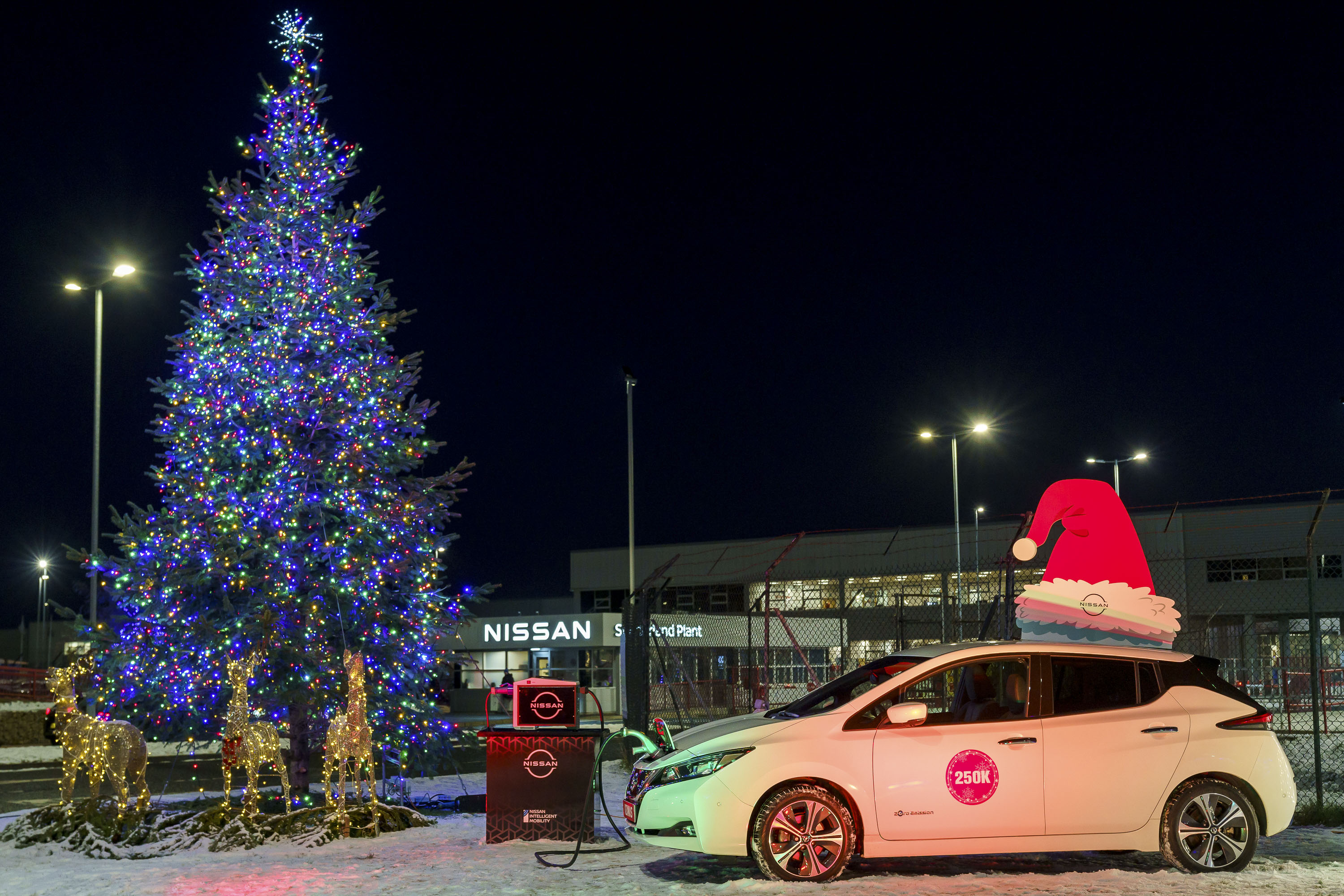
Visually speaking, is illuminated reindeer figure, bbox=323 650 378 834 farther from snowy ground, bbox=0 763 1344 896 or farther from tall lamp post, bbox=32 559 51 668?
tall lamp post, bbox=32 559 51 668

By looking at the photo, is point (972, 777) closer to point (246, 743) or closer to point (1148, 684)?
point (1148, 684)

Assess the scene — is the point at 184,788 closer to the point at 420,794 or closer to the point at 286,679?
the point at 420,794

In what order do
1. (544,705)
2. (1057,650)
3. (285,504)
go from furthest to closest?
(285,504) < (544,705) < (1057,650)

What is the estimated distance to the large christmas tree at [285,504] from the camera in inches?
495

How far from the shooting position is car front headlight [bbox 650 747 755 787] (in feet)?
28.3

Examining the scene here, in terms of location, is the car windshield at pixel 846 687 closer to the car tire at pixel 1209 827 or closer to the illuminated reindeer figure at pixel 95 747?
the car tire at pixel 1209 827

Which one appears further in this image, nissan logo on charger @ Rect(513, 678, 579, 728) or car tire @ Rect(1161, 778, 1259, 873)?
nissan logo on charger @ Rect(513, 678, 579, 728)

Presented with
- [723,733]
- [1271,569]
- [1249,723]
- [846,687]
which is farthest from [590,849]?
[1271,569]

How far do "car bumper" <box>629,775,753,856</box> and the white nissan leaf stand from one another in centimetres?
1

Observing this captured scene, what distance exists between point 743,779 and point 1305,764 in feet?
41.8

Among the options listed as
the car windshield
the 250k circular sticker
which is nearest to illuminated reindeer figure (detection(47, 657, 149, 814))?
the car windshield

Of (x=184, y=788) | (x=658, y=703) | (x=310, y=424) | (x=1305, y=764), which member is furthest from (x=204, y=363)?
(x=658, y=703)

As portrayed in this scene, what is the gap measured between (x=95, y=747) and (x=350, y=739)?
6.94 ft

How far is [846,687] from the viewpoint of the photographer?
959 cm
